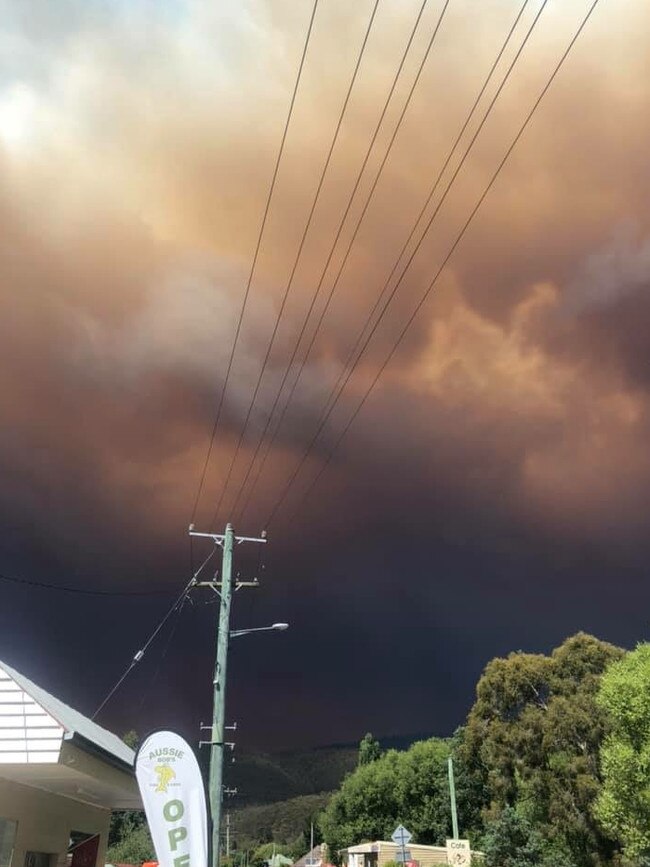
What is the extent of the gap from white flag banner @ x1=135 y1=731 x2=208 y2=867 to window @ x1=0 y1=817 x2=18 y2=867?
4.82 metres

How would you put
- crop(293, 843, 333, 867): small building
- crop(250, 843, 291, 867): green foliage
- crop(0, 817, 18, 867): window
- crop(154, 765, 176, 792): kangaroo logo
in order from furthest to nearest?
crop(250, 843, 291, 867): green foliage < crop(293, 843, 333, 867): small building < crop(0, 817, 18, 867): window < crop(154, 765, 176, 792): kangaroo logo

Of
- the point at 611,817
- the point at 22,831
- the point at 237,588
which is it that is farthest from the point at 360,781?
the point at 22,831

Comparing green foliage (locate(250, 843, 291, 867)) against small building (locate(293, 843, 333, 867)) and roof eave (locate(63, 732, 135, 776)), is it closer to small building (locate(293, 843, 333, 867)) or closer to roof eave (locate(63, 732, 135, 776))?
small building (locate(293, 843, 333, 867))

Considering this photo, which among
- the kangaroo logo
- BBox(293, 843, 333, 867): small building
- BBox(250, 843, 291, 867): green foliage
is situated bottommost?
BBox(250, 843, 291, 867): green foliage

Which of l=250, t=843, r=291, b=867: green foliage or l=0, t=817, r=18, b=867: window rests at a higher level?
l=0, t=817, r=18, b=867: window

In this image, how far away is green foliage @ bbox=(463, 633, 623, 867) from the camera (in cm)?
3847

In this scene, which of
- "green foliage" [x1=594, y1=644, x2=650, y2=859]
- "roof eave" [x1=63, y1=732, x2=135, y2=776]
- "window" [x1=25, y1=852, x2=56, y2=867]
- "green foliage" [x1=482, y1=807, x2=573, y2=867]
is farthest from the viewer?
"green foliage" [x1=482, y1=807, x2=573, y2=867]

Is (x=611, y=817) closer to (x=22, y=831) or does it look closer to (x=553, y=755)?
(x=553, y=755)

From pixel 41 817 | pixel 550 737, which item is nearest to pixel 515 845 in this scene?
pixel 550 737

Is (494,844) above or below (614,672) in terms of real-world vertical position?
below

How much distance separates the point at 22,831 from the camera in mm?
14727

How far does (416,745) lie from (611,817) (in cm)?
5205

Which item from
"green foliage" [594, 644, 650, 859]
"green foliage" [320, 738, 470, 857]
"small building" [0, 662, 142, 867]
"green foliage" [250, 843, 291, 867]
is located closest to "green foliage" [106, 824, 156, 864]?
"green foliage" [320, 738, 470, 857]

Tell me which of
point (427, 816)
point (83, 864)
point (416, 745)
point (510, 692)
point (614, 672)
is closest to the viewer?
point (83, 864)
